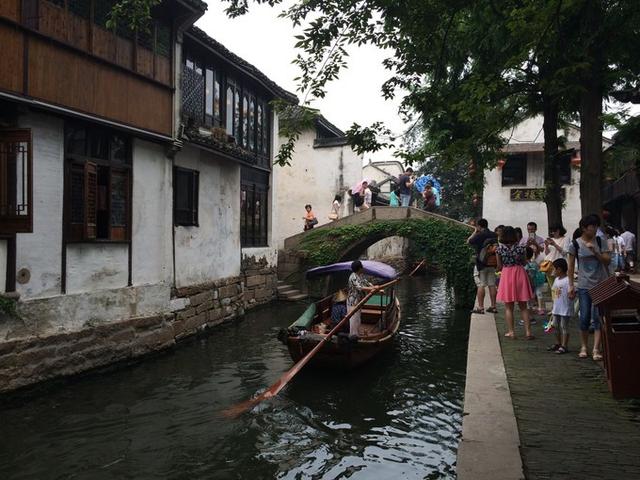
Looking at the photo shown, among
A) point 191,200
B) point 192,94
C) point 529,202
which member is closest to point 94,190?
point 191,200

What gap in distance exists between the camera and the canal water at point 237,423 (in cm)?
578

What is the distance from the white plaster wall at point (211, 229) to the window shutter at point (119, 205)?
1983 mm

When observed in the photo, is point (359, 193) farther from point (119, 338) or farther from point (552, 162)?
point (119, 338)

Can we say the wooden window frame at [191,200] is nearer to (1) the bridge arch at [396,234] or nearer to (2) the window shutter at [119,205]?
(2) the window shutter at [119,205]

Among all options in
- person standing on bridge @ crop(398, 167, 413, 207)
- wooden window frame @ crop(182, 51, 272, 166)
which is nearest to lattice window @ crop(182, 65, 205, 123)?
wooden window frame @ crop(182, 51, 272, 166)

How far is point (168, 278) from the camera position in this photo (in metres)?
11.7

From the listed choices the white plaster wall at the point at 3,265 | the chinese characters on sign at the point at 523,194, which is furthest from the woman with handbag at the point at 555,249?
the chinese characters on sign at the point at 523,194

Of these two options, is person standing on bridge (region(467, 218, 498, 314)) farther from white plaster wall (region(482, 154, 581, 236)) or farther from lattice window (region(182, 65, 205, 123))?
white plaster wall (region(482, 154, 581, 236))

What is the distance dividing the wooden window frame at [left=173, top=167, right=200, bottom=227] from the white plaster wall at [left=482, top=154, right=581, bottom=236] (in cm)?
1517

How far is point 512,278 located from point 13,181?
24.4 ft

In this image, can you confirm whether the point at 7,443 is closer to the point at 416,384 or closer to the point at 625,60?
the point at 416,384

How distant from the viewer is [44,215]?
8.39 metres

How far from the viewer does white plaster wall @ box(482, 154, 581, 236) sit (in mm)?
24203

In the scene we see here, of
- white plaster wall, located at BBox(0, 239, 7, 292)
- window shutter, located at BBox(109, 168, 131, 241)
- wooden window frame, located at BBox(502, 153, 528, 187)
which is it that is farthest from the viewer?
wooden window frame, located at BBox(502, 153, 528, 187)
